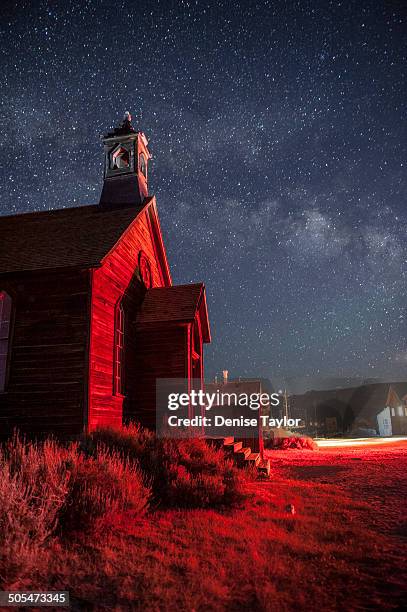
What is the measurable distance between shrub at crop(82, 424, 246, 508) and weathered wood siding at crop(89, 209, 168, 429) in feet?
4.86

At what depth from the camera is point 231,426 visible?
15.4 metres

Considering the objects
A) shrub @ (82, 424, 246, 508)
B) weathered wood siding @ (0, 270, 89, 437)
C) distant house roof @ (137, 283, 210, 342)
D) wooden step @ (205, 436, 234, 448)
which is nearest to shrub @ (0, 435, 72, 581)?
shrub @ (82, 424, 246, 508)

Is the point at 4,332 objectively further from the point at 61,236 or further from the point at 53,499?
the point at 53,499

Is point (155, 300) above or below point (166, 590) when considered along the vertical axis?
above

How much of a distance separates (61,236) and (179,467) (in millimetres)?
8980

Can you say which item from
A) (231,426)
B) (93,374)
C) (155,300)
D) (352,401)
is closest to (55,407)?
(93,374)

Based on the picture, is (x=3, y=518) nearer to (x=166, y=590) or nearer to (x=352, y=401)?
(x=166, y=590)

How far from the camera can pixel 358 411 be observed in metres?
60.4

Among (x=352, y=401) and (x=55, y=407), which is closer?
(x=55, y=407)

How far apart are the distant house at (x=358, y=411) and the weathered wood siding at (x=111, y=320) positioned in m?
44.9

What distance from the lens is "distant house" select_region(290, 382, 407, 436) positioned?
55.9 m

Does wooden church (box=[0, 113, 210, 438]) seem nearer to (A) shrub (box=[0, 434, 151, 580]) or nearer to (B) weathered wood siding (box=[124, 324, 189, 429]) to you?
(B) weathered wood siding (box=[124, 324, 189, 429])

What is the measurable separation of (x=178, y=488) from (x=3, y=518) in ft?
10.6

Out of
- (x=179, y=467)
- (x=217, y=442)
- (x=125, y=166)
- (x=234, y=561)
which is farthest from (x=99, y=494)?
(x=125, y=166)
